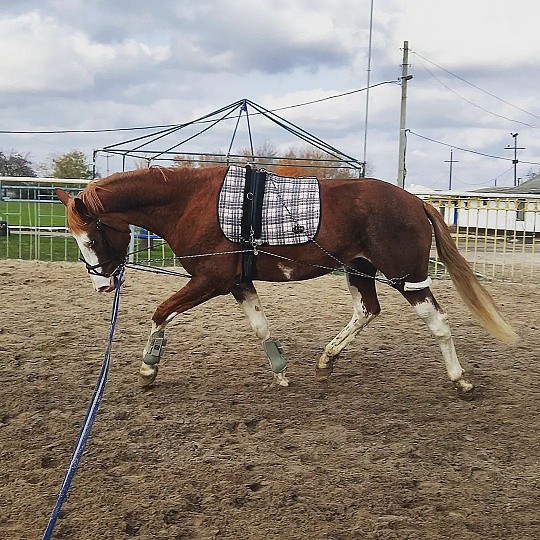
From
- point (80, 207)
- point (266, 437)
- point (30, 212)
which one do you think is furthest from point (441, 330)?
point (30, 212)

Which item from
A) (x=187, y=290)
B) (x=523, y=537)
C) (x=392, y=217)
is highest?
(x=392, y=217)

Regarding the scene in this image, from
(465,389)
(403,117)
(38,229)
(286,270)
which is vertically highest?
(403,117)

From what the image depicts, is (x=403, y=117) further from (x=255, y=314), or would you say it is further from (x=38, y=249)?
(x=255, y=314)

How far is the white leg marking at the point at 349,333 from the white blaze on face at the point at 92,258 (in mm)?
1660

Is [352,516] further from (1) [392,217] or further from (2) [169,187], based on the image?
(2) [169,187]

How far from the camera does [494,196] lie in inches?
453

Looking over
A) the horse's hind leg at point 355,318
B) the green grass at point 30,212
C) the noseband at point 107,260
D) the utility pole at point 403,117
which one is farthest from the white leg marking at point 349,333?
the utility pole at point 403,117

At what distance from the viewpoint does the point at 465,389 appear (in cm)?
462

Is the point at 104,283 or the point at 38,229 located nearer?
the point at 104,283

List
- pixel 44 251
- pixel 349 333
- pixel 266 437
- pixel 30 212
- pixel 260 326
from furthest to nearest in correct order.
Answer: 1. pixel 30 212
2. pixel 44 251
3. pixel 349 333
4. pixel 260 326
5. pixel 266 437

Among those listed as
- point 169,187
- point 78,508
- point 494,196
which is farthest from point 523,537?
point 494,196

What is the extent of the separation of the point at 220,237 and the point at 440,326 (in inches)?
65.3

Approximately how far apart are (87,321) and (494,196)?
25.0ft

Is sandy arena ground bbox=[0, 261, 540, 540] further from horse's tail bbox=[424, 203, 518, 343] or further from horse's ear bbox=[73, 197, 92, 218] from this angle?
horse's ear bbox=[73, 197, 92, 218]
